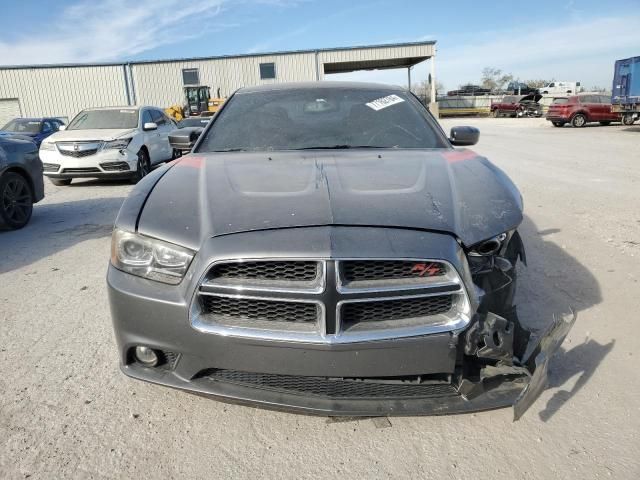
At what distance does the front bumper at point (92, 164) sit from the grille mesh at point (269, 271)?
810 cm

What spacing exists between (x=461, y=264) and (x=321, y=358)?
0.66 m

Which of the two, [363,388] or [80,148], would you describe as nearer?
[363,388]

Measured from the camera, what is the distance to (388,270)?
1865 millimetres

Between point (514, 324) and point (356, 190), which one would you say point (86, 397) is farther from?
point (514, 324)

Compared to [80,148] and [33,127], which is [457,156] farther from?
[33,127]

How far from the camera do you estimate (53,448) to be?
6.70ft

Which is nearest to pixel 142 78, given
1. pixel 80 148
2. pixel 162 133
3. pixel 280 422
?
pixel 162 133

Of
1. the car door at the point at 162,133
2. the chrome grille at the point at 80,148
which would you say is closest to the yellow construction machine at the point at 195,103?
the car door at the point at 162,133

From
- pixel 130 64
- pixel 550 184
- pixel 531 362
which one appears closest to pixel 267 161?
pixel 531 362

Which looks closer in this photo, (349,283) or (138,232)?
(349,283)

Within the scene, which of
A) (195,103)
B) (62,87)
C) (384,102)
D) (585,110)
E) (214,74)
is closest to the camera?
(384,102)

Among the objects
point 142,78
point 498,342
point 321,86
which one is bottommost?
point 498,342

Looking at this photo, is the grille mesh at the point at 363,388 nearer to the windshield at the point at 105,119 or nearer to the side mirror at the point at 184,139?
the side mirror at the point at 184,139

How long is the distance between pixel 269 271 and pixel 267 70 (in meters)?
38.4
